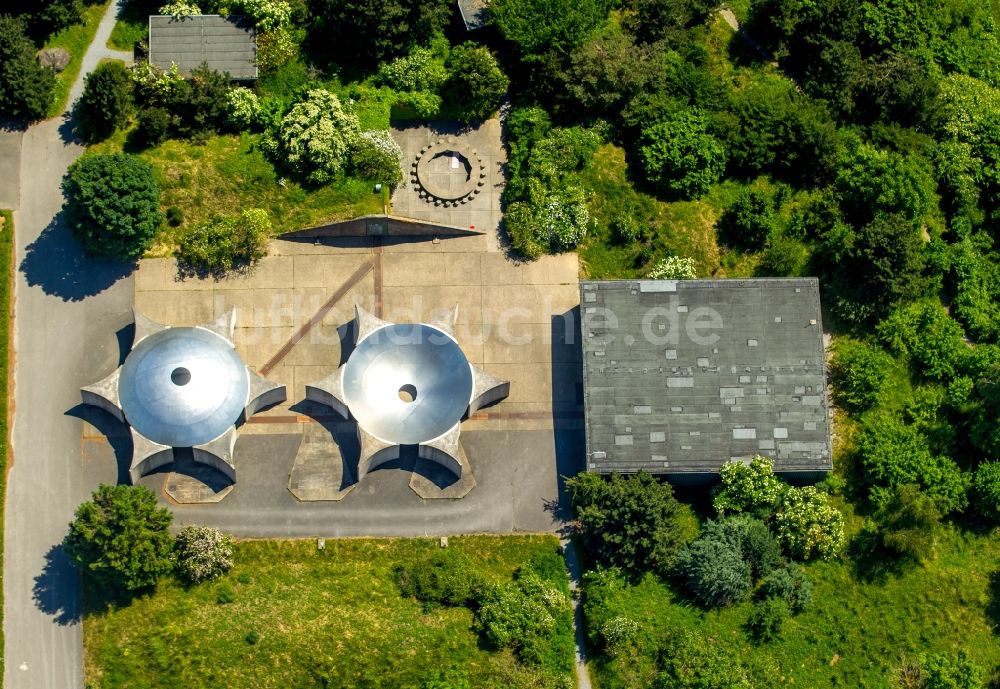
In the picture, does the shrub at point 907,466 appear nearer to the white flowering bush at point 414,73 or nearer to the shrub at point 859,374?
the shrub at point 859,374

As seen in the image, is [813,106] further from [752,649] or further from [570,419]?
[752,649]

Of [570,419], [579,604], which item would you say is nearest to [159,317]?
[570,419]

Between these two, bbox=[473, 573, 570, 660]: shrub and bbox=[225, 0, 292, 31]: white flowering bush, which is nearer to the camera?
bbox=[473, 573, 570, 660]: shrub

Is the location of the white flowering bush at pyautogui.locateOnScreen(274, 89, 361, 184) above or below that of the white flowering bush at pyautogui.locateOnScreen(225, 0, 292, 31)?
below

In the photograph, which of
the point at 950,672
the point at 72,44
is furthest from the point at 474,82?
the point at 950,672

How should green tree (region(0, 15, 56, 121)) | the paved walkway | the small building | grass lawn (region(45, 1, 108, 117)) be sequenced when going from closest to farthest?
the paved walkway < green tree (region(0, 15, 56, 121)) < grass lawn (region(45, 1, 108, 117)) < the small building

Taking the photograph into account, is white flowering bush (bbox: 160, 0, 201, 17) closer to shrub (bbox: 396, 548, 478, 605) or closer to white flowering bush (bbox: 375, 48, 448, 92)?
white flowering bush (bbox: 375, 48, 448, 92)

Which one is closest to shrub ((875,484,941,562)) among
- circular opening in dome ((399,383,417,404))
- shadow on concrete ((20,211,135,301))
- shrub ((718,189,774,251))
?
shrub ((718,189,774,251))
